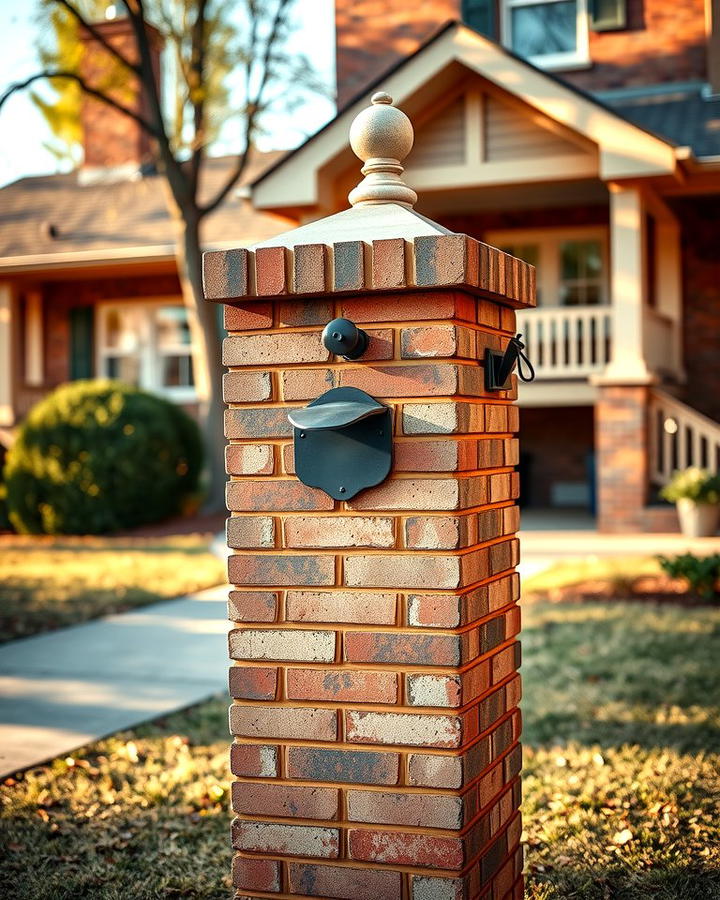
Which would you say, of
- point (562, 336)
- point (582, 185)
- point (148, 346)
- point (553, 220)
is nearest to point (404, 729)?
point (562, 336)

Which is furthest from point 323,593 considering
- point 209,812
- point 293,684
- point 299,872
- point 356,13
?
point 356,13

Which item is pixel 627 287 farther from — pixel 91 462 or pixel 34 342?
pixel 34 342

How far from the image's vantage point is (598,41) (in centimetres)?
1405

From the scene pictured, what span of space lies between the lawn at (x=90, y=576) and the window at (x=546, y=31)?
7880mm

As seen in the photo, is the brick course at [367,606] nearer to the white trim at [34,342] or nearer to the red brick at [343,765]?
the red brick at [343,765]

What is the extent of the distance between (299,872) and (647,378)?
9.49 meters

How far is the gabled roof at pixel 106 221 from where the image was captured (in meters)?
17.8

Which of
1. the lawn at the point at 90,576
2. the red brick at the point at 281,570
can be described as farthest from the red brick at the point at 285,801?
the lawn at the point at 90,576

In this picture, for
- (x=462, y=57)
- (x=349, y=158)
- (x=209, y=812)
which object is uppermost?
(x=462, y=57)

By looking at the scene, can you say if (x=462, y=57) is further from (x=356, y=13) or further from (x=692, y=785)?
(x=692, y=785)

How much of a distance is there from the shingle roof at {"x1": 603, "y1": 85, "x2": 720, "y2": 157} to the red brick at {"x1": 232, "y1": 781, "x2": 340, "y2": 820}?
10332 mm

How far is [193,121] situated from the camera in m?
15.7

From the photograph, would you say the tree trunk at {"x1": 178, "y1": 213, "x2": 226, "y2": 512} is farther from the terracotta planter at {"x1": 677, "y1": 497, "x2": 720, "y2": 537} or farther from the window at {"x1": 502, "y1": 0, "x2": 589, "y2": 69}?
the terracotta planter at {"x1": 677, "y1": 497, "x2": 720, "y2": 537}

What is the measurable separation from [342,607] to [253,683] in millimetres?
298
